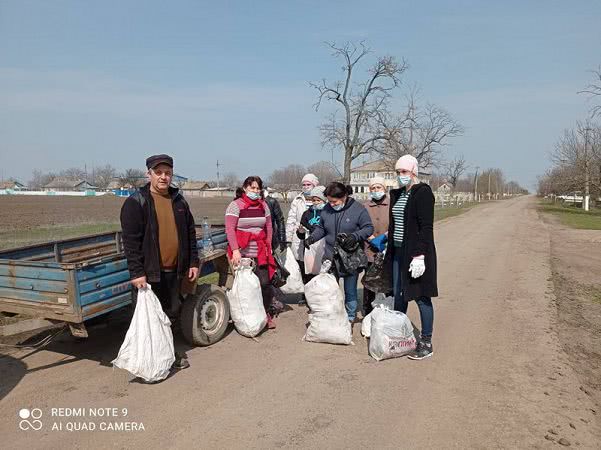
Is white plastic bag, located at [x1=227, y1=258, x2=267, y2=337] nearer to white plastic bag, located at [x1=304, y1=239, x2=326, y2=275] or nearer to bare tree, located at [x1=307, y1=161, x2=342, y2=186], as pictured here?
white plastic bag, located at [x1=304, y1=239, x2=326, y2=275]

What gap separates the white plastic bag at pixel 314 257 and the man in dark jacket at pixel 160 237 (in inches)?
63.8

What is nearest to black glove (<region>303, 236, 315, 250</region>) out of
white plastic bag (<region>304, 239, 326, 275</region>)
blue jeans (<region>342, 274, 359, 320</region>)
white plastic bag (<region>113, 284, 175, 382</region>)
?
white plastic bag (<region>304, 239, 326, 275</region>)

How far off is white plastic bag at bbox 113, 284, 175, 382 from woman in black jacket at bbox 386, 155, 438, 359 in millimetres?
2295

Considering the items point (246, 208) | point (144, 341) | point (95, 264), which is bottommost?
point (144, 341)

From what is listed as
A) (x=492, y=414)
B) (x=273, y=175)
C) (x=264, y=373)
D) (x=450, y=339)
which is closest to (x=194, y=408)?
(x=264, y=373)

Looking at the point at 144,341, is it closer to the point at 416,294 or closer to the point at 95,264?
the point at 95,264

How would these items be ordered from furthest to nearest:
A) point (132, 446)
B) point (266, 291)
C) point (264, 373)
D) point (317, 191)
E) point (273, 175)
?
1. point (273, 175)
2. point (317, 191)
3. point (266, 291)
4. point (264, 373)
5. point (132, 446)

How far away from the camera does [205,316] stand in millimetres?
4910

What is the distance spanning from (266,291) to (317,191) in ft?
4.90

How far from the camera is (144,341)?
3750 mm

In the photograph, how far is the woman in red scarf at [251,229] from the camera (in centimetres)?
518

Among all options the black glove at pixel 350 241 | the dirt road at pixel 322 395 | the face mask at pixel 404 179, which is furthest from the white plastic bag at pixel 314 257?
the face mask at pixel 404 179

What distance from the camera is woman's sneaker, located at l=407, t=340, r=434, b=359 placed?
14.6 ft

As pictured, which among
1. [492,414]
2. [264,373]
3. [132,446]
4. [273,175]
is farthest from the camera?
[273,175]
